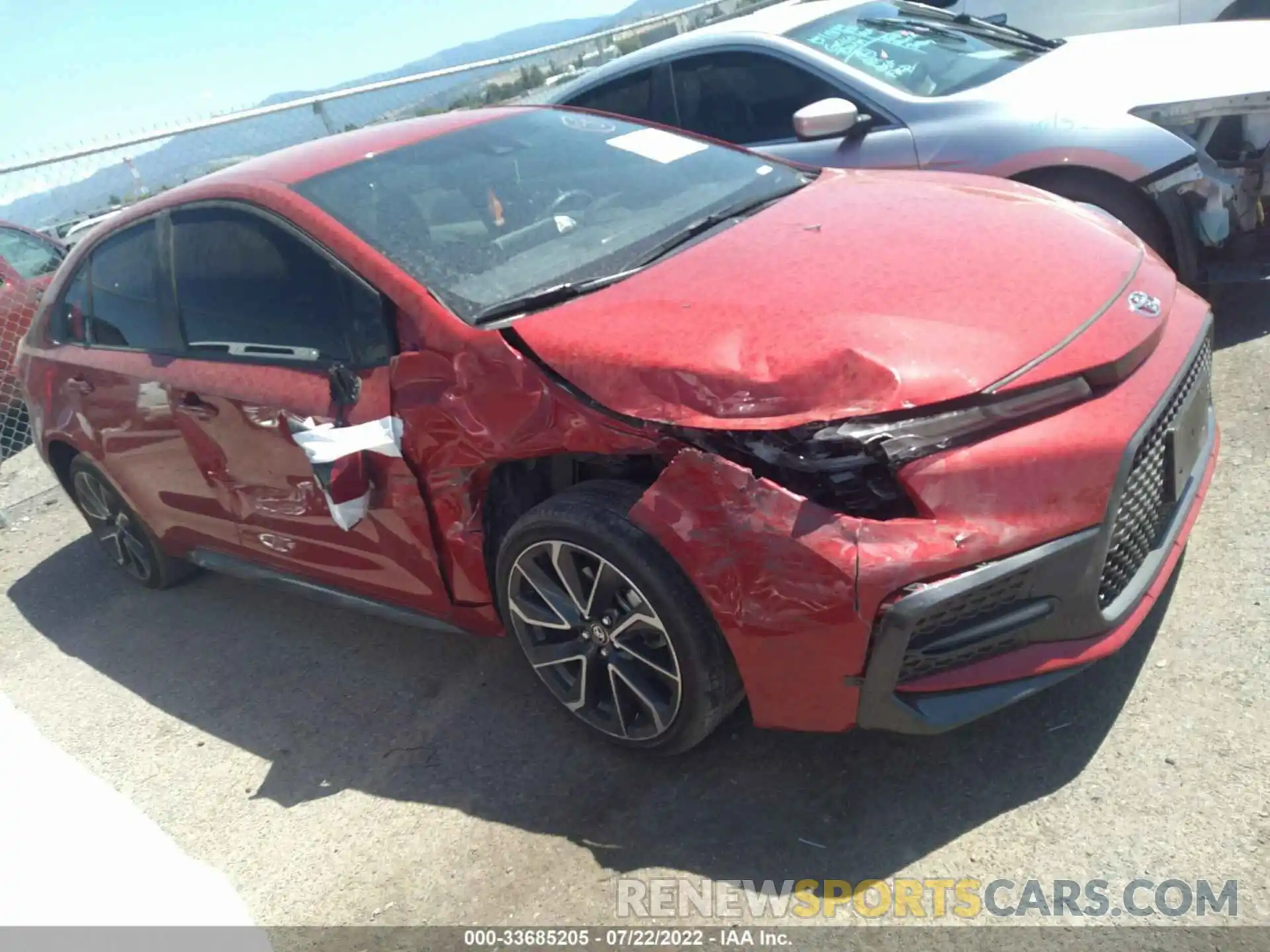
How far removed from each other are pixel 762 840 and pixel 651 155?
94.8 inches

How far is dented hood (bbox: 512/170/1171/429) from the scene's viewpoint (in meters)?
2.40

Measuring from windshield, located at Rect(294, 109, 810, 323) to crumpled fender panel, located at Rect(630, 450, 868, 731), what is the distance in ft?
2.94

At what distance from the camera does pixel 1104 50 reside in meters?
5.21

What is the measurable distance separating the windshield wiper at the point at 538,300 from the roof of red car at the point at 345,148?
1.03 metres

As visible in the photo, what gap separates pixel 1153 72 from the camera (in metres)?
4.66

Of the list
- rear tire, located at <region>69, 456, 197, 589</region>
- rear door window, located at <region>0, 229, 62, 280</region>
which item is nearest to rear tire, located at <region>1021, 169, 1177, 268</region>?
rear tire, located at <region>69, 456, 197, 589</region>

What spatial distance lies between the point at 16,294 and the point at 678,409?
7.62 m

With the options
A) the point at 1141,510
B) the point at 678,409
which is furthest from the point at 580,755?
the point at 1141,510

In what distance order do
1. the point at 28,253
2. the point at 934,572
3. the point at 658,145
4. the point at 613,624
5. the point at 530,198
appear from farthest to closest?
1. the point at 28,253
2. the point at 658,145
3. the point at 530,198
4. the point at 613,624
5. the point at 934,572

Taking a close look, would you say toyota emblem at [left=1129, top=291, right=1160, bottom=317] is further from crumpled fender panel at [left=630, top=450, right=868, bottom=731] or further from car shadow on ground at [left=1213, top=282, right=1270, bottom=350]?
car shadow on ground at [left=1213, top=282, right=1270, bottom=350]

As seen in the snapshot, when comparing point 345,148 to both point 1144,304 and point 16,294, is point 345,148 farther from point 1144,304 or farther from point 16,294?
point 16,294

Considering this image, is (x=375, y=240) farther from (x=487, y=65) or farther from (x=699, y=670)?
(x=487, y=65)

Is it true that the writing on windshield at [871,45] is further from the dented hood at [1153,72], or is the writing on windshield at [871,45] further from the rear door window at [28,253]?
the rear door window at [28,253]

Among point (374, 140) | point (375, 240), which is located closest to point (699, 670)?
point (375, 240)
